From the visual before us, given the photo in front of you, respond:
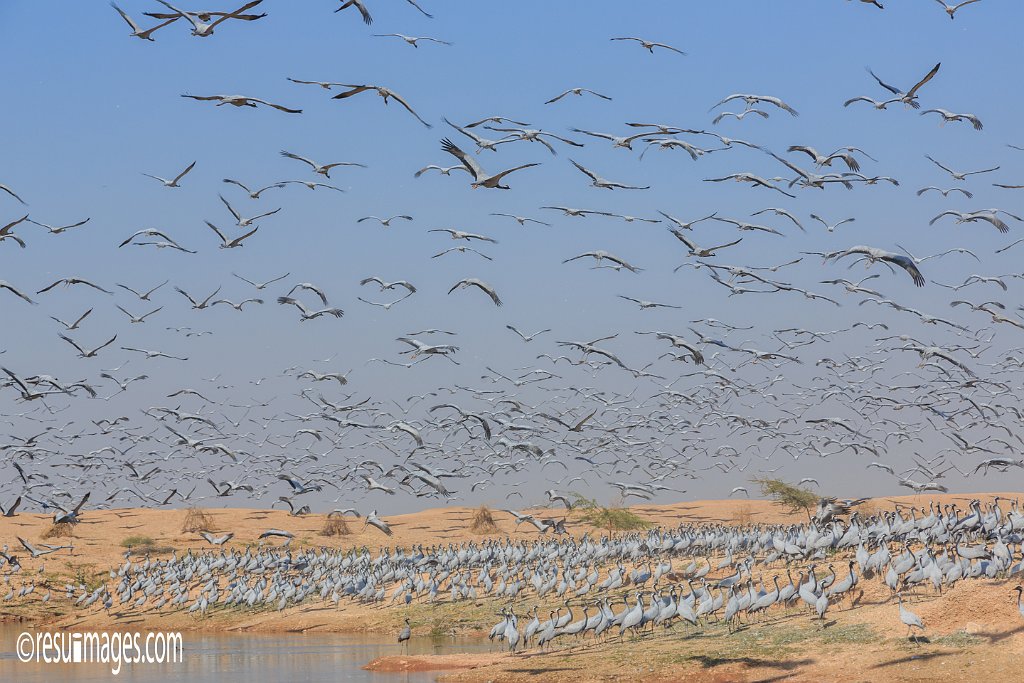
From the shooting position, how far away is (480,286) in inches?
1213

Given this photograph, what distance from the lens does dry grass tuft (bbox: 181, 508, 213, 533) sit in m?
66.8

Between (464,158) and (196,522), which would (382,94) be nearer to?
(464,158)

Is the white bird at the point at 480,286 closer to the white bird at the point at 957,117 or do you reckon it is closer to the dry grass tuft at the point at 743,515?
the white bird at the point at 957,117

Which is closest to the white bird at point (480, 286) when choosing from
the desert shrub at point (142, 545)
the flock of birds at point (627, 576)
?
the flock of birds at point (627, 576)

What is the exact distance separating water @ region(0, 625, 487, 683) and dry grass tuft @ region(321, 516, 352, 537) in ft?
93.5

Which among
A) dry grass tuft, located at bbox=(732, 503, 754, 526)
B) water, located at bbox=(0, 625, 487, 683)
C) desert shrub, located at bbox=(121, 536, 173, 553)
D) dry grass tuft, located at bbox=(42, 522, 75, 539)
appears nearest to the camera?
Answer: water, located at bbox=(0, 625, 487, 683)

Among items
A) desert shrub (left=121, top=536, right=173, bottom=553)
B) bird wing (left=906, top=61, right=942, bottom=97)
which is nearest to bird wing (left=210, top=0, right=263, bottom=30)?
bird wing (left=906, top=61, right=942, bottom=97)

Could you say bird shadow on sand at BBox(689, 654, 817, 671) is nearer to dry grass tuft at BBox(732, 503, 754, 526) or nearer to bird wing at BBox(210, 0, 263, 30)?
bird wing at BBox(210, 0, 263, 30)

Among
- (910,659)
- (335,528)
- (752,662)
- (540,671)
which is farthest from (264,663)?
(335,528)

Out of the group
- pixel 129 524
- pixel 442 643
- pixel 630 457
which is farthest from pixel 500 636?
pixel 129 524

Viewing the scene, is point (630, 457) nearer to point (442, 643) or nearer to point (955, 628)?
point (442, 643)

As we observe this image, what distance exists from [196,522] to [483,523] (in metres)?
15.3

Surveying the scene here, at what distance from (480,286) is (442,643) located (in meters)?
9.38

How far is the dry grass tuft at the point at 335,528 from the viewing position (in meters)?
66.1
